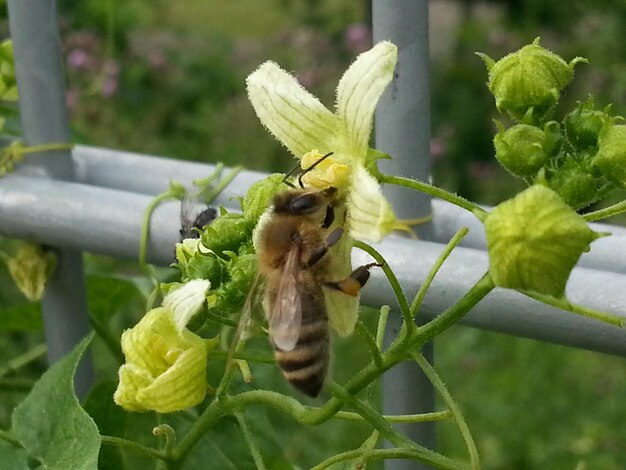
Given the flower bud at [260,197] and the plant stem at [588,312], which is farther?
the flower bud at [260,197]

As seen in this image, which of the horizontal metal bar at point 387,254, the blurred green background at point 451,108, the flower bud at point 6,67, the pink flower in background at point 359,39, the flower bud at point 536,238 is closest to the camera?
the flower bud at point 536,238

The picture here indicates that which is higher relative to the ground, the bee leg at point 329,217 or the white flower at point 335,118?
the white flower at point 335,118

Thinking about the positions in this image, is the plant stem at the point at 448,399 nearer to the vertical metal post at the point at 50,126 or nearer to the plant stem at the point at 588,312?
the plant stem at the point at 588,312

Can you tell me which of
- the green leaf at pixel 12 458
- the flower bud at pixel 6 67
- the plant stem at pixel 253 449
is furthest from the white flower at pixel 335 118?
the flower bud at pixel 6 67

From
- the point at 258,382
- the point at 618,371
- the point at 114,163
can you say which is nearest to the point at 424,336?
the point at 258,382

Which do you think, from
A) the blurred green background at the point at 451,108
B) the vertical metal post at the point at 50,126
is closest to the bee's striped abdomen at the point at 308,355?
the vertical metal post at the point at 50,126

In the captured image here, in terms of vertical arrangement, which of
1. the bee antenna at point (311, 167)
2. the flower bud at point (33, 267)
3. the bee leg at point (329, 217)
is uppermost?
the bee antenna at point (311, 167)

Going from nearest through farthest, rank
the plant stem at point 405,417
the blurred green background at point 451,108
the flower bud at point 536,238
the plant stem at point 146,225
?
the flower bud at point 536,238, the plant stem at point 405,417, the plant stem at point 146,225, the blurred green background at point 451,108
